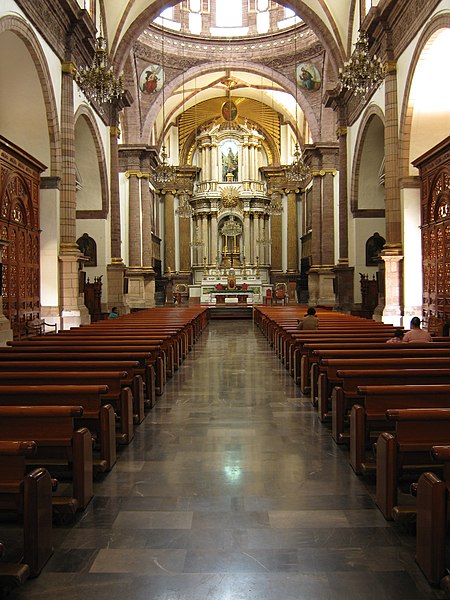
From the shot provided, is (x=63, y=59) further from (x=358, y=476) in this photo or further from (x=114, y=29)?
(x=358, y=476)

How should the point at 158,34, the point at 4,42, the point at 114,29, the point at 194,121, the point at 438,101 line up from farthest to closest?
the point at 194,121
the point at 158,34
the point at 114,29
the point at 438,101
the point at 4,42

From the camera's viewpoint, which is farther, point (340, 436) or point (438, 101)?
point (438, 101)

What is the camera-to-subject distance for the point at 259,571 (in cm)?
281

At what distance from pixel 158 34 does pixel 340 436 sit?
994 inches

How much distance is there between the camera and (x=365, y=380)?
488 centimetres

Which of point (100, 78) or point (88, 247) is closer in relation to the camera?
point (100, 78)

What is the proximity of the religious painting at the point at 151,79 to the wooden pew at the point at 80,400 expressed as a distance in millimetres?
24207

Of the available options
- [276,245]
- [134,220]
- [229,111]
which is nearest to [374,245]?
[134,220]

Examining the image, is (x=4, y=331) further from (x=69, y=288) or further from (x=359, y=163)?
(x=359, y=163)

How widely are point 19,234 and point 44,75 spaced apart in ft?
12.5

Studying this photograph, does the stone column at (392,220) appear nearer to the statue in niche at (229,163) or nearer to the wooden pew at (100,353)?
the wooden pew at (100,353)

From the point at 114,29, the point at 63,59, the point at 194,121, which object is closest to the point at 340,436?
the point at 63,59

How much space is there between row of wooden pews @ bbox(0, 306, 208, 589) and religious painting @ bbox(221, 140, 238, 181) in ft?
94.4

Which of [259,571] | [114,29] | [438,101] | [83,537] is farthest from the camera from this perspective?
[114,29]
